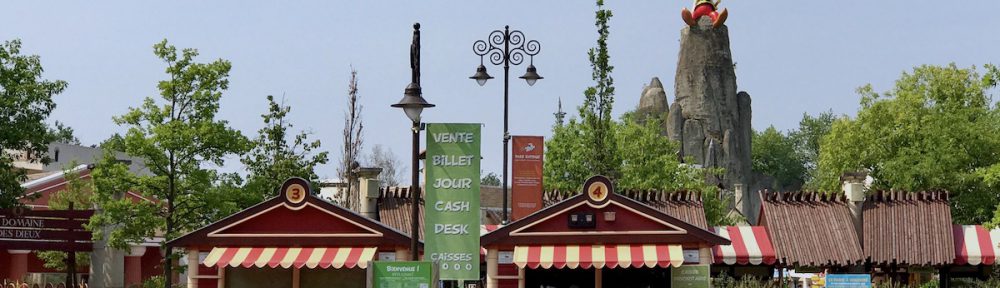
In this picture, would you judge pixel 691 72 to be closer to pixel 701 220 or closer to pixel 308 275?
pixel 701 220

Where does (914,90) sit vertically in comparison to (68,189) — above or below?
above

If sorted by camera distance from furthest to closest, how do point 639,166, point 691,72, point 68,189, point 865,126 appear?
point 691,72
point 865,126
point 639,166
point 68,189

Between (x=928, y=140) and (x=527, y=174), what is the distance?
3135cm

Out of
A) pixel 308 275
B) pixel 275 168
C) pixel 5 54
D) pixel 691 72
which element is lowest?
pixel 308 275

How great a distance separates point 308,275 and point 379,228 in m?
2.31

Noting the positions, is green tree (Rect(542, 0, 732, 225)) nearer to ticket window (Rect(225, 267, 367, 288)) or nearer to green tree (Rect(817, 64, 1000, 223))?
green tree (Rect(817, 64, 1000, 223))

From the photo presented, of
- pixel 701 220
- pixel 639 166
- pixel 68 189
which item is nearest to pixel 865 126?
pixel 639 166

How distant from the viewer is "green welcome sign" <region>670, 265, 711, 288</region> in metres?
28.4

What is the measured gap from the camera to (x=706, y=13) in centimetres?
9788

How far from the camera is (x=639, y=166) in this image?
58.1 meters

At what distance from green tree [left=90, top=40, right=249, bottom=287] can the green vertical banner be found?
39.8 feet

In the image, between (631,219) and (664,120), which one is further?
(664,120)

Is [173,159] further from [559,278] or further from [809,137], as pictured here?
[809,137]

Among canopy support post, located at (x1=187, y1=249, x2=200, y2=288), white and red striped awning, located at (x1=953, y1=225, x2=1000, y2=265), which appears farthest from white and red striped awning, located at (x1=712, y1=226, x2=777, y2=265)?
canopy support post, located at (x1=187, y1=249, x2=200, y2=288)
